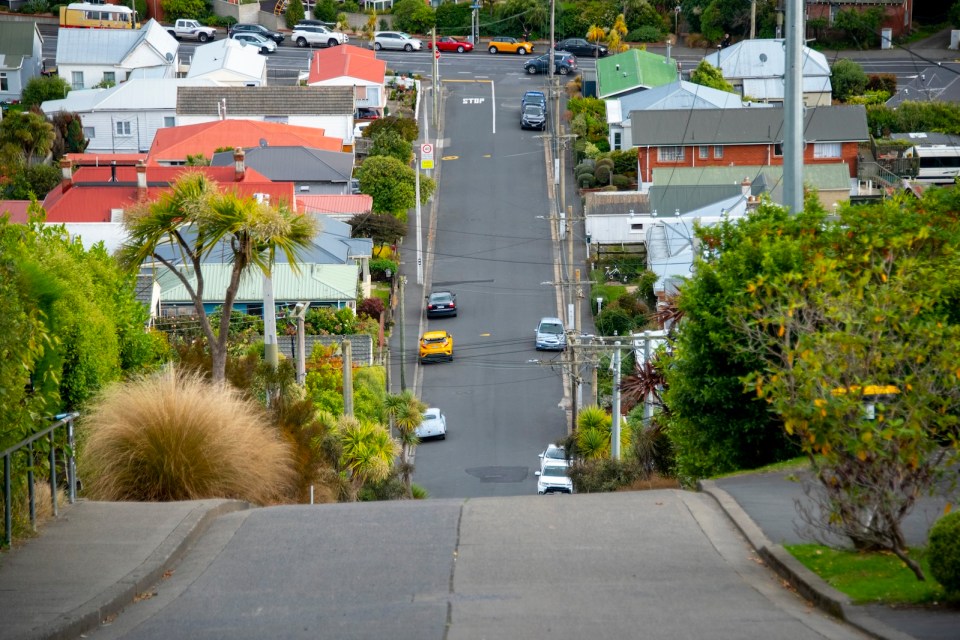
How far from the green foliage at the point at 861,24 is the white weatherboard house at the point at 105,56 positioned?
42.7 meters

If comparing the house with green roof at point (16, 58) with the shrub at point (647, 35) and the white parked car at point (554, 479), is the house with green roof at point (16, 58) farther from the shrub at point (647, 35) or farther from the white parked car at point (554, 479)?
the white parked car at point (554, 479)

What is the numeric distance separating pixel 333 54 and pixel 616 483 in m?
65.4

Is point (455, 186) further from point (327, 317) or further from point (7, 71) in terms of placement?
point (7, 71)

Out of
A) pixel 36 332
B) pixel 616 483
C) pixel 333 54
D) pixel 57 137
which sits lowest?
pixel 616 483

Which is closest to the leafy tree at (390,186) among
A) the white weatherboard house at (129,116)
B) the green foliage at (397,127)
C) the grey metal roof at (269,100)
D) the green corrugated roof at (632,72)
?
the green foliage at (397,127)

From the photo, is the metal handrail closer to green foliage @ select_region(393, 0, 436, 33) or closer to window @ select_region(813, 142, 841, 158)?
window @ select_region(813, 142, 841, 158)

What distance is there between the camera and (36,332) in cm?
1273

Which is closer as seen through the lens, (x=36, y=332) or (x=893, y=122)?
(x=36, y=332)

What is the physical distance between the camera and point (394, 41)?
316 ft

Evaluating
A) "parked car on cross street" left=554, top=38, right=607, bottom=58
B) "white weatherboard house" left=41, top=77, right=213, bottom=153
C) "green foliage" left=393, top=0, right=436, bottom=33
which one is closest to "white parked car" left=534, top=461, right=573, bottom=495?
"white weatherboard house" left=41, top=77, right=213, bottom=153

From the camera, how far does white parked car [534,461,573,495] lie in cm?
3812

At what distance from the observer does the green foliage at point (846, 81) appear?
83.7m

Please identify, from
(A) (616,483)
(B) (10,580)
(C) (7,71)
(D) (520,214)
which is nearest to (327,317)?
(D) (520,214)

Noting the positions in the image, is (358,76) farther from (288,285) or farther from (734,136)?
(288,285)
